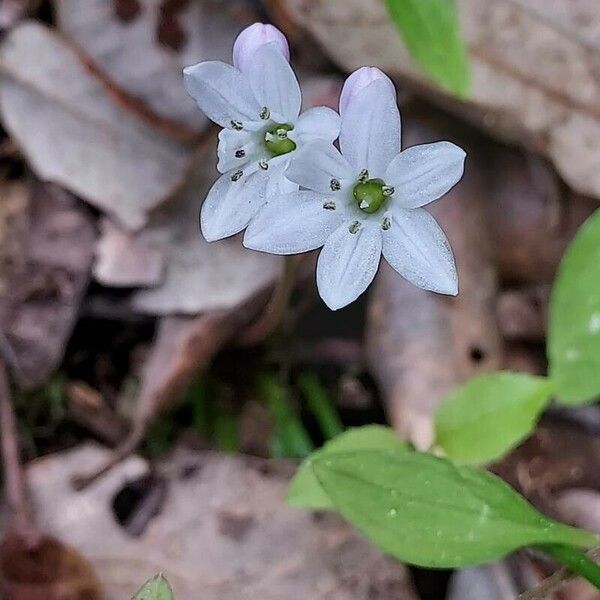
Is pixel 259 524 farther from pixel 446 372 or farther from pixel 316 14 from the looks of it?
pixel 316 14

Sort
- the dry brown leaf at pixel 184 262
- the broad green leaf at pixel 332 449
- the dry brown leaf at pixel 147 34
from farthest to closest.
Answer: the dry brown leaf at pixel 147 34
the dry brown leaf at pixel 184 262
the broad green leaf at pixel 332 449

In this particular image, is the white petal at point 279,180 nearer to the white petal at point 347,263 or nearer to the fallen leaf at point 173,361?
the white petal at point 347,263

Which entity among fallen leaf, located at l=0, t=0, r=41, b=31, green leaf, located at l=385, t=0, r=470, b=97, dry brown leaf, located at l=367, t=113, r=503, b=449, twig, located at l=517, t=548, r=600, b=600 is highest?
green leaf, located at l=385, t=0, r=470, b=97

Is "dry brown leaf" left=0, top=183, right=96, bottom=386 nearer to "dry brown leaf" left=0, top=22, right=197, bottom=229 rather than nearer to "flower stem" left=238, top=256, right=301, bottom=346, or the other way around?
"dry brown leaf" left=0, top=22, right=197, bottom=229

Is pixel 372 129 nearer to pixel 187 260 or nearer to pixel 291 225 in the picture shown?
pixel 291 225

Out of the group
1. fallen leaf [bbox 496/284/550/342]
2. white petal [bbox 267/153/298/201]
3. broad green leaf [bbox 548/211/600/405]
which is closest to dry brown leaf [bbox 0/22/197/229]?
fallen leaf [bbox 496/284/550/342]

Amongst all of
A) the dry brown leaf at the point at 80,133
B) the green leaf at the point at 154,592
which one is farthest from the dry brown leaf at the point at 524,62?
the green leaf at the point at 154,592
